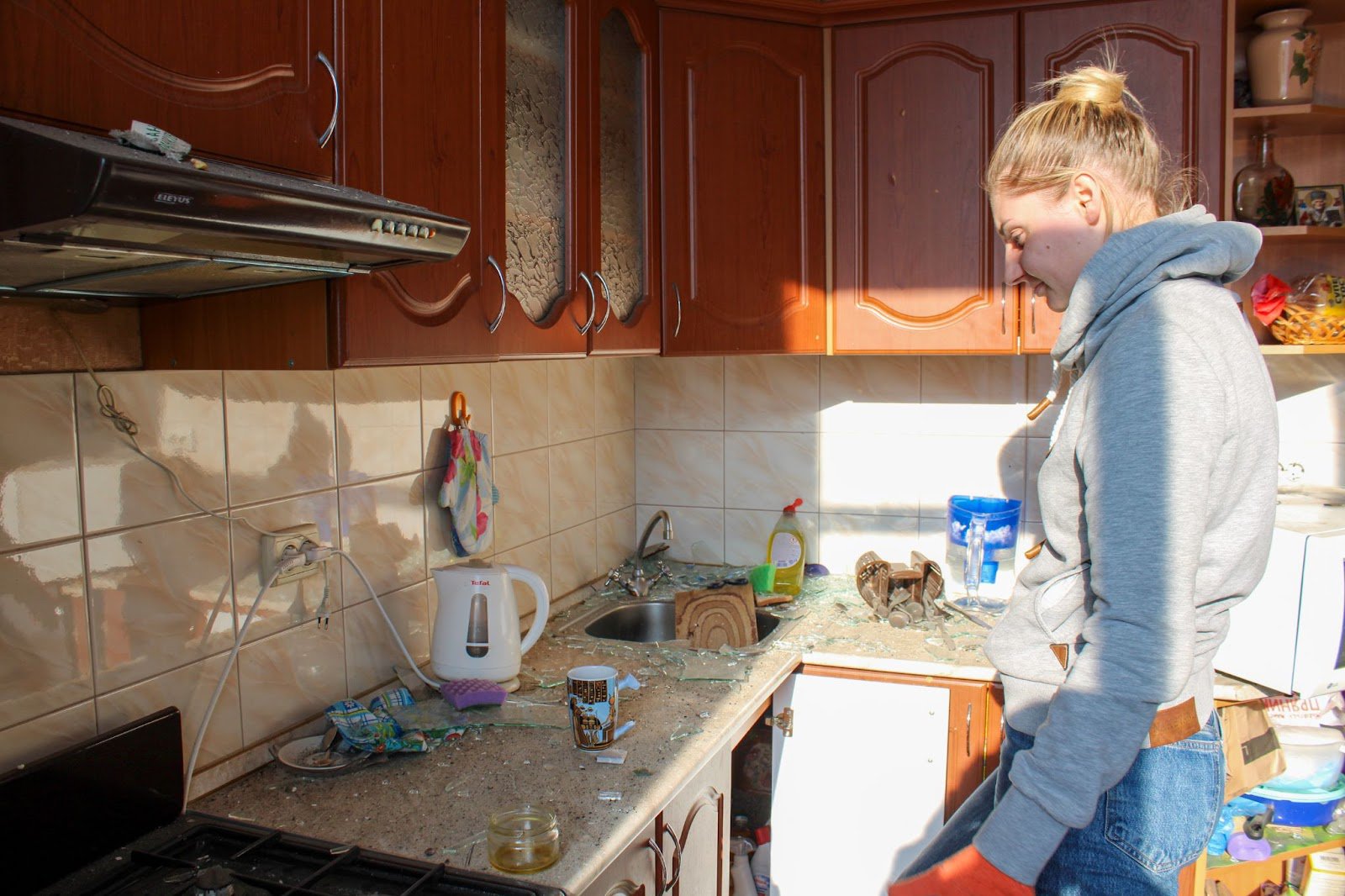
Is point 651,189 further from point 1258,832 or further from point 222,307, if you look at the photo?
point 1258,832

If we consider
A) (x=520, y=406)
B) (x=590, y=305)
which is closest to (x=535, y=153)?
(x=590, y=305)

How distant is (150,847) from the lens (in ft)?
4.08

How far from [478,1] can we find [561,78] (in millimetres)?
323

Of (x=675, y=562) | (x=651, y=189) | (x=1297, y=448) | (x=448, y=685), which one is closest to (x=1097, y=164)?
(x=651, y=189)

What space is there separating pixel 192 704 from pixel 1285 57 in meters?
2.33

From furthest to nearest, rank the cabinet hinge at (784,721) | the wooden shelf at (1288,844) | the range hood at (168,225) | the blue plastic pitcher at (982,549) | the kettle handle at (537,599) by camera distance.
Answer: the blue plastic pitcher at (982,549), the cabinet hinge at (784,721), the wooden shelf at (1288,844), the kettle handle at (537,599), the range hood at (168,225)

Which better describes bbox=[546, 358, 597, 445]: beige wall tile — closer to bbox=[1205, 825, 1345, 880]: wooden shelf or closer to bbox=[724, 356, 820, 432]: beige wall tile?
bbox=[724, 356, 820, 432]: beige wall tile

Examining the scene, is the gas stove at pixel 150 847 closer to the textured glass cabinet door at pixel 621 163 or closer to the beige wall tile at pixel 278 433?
the beige wall tile at pixel 278 433

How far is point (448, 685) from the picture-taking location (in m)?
1.72

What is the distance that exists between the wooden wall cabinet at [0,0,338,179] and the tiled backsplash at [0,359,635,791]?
16.3 inches

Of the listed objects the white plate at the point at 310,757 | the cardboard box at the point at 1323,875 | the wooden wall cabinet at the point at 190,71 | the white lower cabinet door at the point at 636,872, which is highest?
the wooden wall cabinet at the point at 190,71

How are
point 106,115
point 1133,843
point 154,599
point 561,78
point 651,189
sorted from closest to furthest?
point 106,115 < point 1133,843 < point 154,599 < point 561,78 < point 651,189

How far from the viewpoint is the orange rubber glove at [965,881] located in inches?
45.5

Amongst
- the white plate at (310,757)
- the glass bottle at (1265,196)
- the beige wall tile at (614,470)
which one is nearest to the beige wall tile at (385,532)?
the white plate at (310,757)
